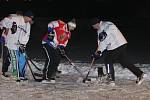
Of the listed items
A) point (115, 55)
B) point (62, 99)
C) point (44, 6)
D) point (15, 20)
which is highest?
point (44, 6)

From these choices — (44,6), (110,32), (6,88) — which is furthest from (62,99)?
(44,6)

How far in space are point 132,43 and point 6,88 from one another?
12.4 metres

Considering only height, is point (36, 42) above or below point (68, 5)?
below

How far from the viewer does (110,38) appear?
1116 cm

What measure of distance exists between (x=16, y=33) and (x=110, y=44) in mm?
2034

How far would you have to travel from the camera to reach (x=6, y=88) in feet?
34.4

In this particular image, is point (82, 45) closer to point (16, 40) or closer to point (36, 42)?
point (36, 42)

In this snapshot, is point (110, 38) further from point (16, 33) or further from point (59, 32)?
point (16, 33)

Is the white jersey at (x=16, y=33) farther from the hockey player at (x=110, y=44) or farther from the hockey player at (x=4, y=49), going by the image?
the hockey player at (x=110, y=44)

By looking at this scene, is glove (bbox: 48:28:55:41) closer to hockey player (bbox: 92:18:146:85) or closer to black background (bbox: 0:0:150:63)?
hockey player (bbox: 92:18:146:85)

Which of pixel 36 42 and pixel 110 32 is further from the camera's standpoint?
pixel 36 42

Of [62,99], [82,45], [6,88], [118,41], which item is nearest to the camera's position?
[62,99]

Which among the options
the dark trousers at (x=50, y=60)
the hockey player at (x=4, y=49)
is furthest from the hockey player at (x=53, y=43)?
the hockey player at (x=4, y=49)

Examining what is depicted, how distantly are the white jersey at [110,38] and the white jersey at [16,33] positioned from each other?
168 centimetres
